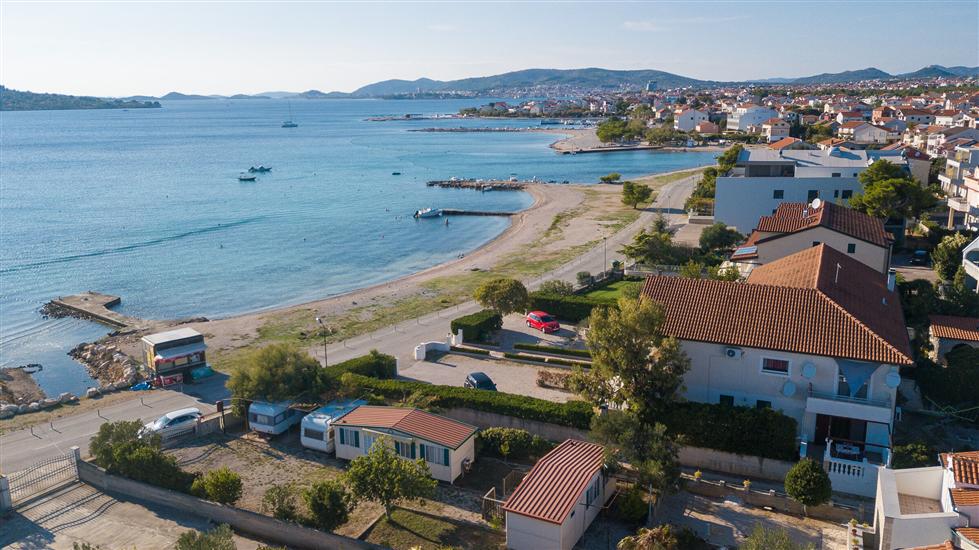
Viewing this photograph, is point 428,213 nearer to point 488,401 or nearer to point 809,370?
point 488,401

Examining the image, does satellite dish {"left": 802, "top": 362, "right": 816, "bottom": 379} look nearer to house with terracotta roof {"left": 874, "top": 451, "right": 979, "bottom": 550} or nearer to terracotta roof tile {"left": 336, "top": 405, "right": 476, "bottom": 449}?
house with terracotta roof {"left": 874, "top": 451, "right": 979, "bottom": 550}

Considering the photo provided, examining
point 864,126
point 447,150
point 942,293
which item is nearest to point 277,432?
point 942,293

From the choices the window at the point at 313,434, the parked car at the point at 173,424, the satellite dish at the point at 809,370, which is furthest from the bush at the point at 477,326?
the satellite dish at the point at 809,370

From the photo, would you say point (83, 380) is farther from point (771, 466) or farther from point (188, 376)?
point (771, 466)

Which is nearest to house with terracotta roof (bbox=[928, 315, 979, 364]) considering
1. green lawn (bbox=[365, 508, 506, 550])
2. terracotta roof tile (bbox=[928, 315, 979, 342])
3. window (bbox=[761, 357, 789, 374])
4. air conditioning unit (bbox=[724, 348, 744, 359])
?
terracotta roof tile (bbox=[928, 315, 979, 342])

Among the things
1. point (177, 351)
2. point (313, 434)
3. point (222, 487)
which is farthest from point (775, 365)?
point (177, 351)

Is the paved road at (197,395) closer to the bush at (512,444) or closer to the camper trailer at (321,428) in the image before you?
the camper trailer at (321,428)
